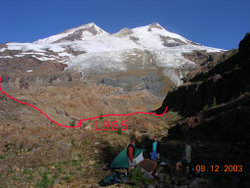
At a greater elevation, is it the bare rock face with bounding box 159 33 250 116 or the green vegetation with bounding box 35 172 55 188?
the bare rock face with bounding box 159 33 250 116

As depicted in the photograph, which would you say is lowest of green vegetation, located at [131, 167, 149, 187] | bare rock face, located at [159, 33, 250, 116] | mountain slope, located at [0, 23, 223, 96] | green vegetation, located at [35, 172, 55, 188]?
green vegetation, located at [35, 172, 55, 188]

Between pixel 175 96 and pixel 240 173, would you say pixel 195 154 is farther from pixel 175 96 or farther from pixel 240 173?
pixel 175 96

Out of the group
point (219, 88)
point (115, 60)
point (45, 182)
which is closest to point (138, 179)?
point (45, 182)

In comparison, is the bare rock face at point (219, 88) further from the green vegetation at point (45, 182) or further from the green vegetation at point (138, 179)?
the green vegetation at point (45, 182)

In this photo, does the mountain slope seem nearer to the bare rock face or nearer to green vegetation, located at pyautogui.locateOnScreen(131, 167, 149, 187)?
the bare rock face

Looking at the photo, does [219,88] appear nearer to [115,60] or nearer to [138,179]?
[138,179]

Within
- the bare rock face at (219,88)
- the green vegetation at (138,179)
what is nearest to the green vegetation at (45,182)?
the green vegetation at (138,179)

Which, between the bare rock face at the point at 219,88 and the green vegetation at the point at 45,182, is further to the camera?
the bare rock face at the point at 219,88

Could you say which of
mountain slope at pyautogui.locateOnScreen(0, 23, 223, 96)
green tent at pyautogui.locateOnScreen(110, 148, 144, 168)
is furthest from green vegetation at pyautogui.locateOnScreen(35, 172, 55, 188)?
mountain slope at pyautogui.locateOnScreen(0, 23, 223, 96)

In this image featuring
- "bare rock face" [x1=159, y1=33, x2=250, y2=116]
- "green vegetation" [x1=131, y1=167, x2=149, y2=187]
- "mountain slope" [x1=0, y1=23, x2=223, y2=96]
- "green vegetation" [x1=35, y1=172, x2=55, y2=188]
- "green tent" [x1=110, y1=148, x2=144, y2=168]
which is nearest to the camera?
"green vegetation" [x1=131, y1=167, x2=149, y2=187]

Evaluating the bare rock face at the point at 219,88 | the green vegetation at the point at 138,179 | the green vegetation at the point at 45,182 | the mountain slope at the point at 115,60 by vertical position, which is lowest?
the green vegetation at the point at 45,182

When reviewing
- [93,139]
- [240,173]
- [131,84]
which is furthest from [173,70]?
[240,173]

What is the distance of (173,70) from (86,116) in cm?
6001

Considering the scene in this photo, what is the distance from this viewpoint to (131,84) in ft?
220
